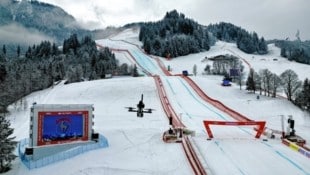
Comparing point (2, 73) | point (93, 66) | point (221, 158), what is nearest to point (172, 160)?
point (221, 158)

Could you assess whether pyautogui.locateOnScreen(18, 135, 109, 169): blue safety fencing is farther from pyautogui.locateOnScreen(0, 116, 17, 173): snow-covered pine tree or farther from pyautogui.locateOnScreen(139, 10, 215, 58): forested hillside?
pyautogui.locateOnScreen(139, 10, 215, 58): forested hillside

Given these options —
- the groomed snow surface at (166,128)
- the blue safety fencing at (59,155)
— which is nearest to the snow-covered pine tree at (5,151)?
the groomed snow surface at (166,128)

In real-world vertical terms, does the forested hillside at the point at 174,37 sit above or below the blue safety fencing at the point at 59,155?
above

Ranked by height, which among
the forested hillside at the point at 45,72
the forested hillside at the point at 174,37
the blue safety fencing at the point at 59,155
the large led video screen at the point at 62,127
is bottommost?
the blue safety fencing at the point at 59,155

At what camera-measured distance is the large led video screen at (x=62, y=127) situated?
27.1 metres

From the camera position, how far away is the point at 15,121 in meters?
50.7

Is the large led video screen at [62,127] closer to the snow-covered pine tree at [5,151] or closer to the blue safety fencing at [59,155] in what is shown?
the blue safety fencing at [59,155]

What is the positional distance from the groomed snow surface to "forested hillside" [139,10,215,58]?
75355 mm

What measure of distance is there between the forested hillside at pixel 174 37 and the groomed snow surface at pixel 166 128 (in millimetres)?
75355

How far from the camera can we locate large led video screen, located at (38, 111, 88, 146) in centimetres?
2711

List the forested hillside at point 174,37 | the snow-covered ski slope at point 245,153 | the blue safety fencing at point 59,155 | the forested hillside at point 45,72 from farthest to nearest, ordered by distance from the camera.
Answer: the forested hillside at point 174,37
the forested hillside at point 45,72
the blue safety fencing at point 59,155
the snow-covered ski slope at point 245,153

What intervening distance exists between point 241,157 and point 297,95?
1283 inches

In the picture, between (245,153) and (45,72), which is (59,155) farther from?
(45,72)

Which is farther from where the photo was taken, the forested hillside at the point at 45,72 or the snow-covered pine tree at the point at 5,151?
the forested hillside at the point at 45,72
